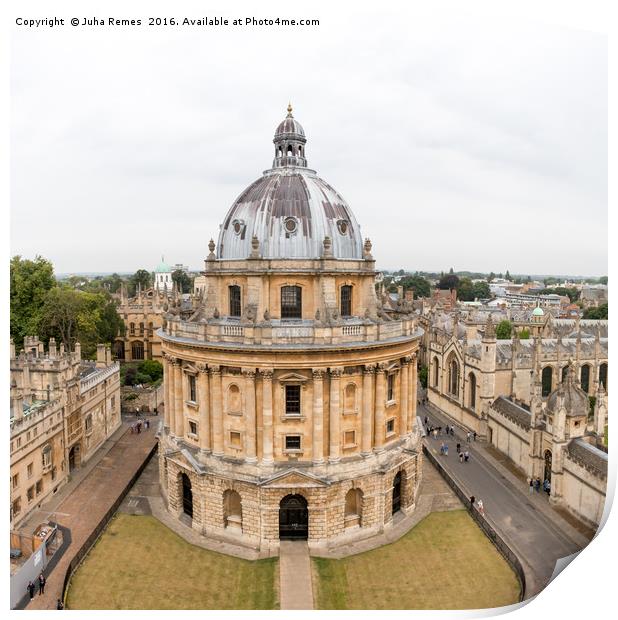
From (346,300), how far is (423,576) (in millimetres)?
15094

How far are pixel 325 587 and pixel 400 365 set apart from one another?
12878 millimetres

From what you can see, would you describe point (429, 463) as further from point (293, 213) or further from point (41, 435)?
point (41, 435)

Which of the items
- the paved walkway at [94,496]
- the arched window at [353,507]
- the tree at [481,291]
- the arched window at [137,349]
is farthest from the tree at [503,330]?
the tree at [481,291]

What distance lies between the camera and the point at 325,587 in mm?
24750

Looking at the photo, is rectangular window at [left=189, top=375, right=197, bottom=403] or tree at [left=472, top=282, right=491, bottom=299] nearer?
rectangular window at [left=189, top=375, right=197, bottom=403]

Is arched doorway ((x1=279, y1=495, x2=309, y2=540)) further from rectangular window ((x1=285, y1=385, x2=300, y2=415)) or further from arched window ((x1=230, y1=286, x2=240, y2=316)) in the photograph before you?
arched window ((x1=230, y1=286, x2=240, y2=316))

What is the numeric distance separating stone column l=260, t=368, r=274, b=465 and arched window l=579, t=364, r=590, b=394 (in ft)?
128

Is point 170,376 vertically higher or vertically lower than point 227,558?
higher

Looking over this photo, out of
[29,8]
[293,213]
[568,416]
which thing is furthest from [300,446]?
[29,8]

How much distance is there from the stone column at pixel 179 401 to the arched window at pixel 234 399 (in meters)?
3.94

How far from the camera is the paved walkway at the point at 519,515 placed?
87.2 feet

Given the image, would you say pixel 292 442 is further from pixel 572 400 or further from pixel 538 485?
pixel 538 485

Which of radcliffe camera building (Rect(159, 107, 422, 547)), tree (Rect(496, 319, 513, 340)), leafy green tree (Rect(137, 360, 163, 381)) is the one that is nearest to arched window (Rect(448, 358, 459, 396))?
radcliffe camera building (Rect(159, 107, 422, 547))

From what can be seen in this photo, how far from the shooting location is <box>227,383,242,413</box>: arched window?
29.0 meters
